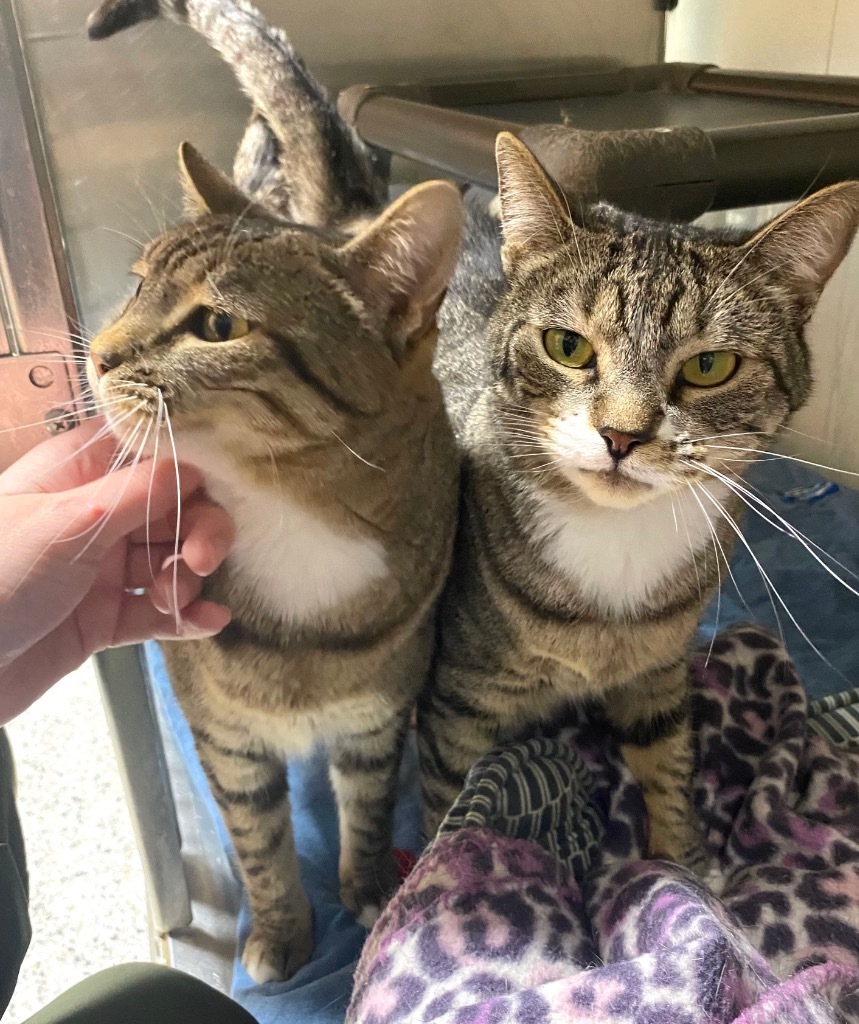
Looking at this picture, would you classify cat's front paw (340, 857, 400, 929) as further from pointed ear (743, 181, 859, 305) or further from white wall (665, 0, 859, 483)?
white wall (665, 0, 859, 483)

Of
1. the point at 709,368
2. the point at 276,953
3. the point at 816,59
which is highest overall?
the point at 816,59

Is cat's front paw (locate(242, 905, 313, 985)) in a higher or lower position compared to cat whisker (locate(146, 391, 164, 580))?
lower

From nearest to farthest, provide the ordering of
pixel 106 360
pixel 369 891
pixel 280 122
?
pixel 106 360 → pixel 369 891 → pixel 280 122

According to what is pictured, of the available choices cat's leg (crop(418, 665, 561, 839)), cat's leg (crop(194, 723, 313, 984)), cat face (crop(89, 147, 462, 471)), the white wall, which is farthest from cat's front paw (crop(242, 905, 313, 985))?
the white wall

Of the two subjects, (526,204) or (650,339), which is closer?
(650,339)

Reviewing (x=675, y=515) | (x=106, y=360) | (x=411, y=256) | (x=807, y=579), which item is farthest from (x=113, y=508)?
(x=807, y=579)

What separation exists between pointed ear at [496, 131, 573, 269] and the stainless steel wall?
660 millimetres

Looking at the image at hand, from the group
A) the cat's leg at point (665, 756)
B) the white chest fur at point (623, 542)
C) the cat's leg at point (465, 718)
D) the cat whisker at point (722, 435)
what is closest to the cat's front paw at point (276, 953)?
the cat's leg at point (465, 718)

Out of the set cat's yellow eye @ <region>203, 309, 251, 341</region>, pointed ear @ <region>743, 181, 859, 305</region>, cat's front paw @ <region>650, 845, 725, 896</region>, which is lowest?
cat's front paw @ <region>650, 845, 725, 896</region>

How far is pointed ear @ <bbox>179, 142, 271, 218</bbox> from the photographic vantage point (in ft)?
3.09

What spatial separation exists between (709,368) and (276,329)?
43cm

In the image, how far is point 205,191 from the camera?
3.13ft

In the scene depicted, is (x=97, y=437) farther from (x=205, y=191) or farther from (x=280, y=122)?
(x=280, y=122)

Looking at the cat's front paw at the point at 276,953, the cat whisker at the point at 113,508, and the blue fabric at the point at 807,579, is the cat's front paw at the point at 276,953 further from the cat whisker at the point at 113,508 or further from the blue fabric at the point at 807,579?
the blue fabric at the point at 807,579
